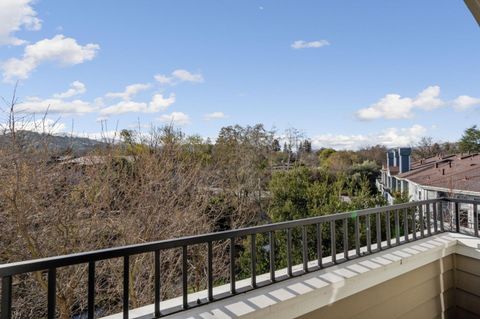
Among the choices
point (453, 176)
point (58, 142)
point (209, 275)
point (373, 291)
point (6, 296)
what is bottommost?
point (373, 291)

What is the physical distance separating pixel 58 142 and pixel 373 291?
519 centimetres

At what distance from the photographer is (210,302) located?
76.1 inches

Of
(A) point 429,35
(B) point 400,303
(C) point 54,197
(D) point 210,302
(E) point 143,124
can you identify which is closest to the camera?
(D) point 210,302

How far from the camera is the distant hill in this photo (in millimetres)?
4866

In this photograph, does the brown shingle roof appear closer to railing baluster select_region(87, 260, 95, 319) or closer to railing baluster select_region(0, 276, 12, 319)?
railing baluster select_region(87, 260, 95, 319)

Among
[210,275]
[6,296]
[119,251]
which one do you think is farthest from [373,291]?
[6,296]

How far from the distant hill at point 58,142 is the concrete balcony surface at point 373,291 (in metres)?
4.13

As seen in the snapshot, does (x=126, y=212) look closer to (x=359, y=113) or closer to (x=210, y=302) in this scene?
(x=210, y=302)

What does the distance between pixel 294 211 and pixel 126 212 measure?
383cm

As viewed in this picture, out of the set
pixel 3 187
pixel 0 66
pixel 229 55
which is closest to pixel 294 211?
pixel 229 55

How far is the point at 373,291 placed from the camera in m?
2.56

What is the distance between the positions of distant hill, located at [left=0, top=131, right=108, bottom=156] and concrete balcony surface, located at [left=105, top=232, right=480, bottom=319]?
4.13 m

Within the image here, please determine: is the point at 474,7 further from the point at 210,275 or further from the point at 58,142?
the point at 58,142

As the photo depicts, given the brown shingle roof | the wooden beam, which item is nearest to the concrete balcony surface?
the wooden beam
